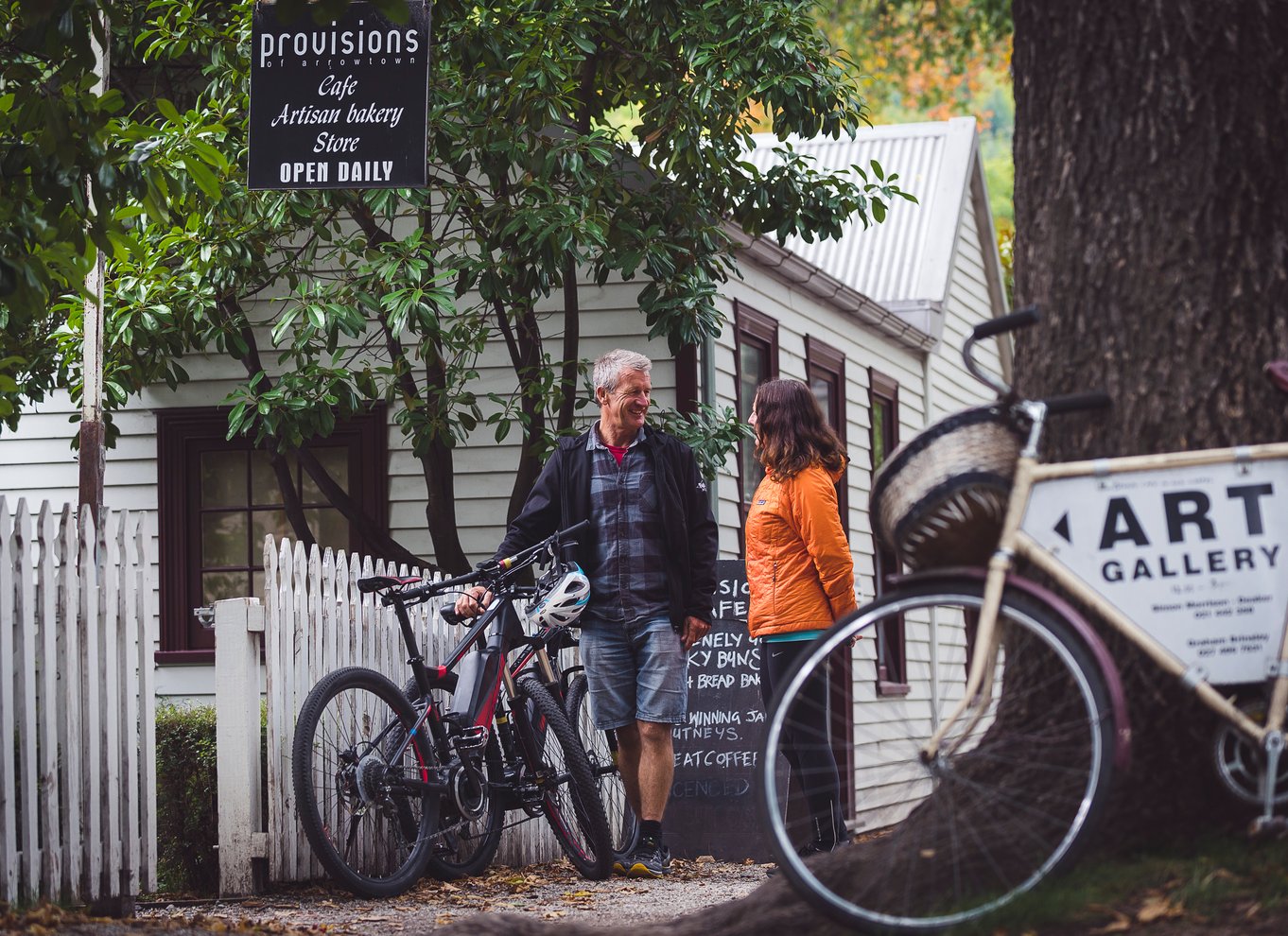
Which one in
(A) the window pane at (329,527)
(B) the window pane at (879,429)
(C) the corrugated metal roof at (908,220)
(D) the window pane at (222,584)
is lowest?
(D) the window pane at (222,584)

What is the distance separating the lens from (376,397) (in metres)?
9.90

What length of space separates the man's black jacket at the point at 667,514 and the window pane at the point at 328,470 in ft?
13.1

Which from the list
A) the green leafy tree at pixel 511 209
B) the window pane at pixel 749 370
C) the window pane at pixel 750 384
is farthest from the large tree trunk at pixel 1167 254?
the window pane at pixel 750 384

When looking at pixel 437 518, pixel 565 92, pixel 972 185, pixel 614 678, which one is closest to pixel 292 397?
pixel 437 518

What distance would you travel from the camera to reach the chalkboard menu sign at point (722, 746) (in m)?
9.66

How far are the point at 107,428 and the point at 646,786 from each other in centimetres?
487

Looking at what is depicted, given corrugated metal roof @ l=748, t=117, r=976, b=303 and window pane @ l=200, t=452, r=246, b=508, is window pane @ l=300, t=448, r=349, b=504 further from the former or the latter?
corrugated metal roof @ l=748, t=117, r=976, b=303

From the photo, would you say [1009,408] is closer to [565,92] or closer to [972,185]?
[565,92]

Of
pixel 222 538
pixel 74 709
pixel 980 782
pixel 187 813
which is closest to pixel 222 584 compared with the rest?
pixel 222 538

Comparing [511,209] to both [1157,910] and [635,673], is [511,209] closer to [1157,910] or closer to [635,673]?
[635,673]

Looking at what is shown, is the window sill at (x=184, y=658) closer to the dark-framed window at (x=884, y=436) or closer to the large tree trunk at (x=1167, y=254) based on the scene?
the dark-framed window at (x=884, y=436)

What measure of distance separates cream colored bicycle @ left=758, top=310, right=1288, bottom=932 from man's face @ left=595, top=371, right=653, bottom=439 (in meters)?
3.45

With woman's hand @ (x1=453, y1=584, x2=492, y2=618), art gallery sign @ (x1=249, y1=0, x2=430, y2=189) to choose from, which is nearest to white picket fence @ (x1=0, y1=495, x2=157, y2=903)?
woman's hand @ (x1=453, y1=584, x2=492, y2=618)

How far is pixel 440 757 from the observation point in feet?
23.2
